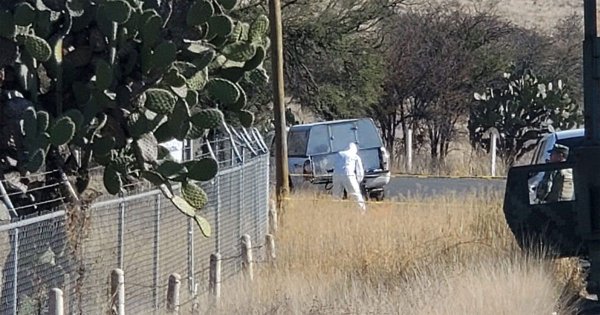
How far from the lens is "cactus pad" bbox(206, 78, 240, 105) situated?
10125 millimetres

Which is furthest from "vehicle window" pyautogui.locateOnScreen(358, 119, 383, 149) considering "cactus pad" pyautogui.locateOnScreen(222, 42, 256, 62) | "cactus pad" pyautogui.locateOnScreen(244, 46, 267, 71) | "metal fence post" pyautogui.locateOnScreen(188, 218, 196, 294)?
"cactus pad" pyautogui.locateOnScreen(222, 42, 256, 62)

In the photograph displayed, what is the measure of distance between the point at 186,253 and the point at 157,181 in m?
2.66

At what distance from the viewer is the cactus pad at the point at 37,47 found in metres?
8.97

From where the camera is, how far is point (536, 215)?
40.8ft

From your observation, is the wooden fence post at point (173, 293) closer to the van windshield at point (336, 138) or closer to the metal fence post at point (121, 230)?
the metal fence post at point (121, 230)

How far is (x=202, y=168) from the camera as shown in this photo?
998cm

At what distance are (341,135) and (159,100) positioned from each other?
57.0 feet

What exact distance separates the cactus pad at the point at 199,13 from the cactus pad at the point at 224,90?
2.12 ft

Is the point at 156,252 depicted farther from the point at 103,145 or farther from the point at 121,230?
the point at 103,145

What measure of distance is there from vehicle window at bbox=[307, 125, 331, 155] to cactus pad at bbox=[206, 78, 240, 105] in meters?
16.2

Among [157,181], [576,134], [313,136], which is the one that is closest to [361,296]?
[157,181]

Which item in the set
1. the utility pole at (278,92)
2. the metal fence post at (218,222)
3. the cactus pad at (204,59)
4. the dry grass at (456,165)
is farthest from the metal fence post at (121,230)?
the dry grass at (456,165)

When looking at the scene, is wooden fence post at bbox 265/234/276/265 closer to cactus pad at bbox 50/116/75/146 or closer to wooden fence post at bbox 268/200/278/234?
wooden fence post at bbox 268/200/278/234

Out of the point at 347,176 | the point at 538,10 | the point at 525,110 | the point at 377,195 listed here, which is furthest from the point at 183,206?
the point at 538,10
